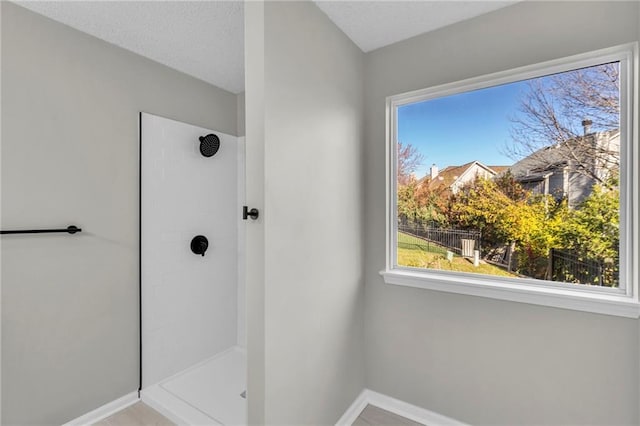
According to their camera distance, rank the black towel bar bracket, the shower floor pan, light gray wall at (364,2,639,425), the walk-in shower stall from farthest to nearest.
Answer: the walk-in shower stall, the shower floor pan, the black towel bar bracket, light gray wall at (364,2,639,425)

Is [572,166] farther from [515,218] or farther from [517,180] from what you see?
[515,218]

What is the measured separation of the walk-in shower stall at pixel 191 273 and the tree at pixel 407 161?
1446 millimetres

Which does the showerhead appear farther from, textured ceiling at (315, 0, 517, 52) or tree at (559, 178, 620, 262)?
tree at (559, 178, 620, 262)

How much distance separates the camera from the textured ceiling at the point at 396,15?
162 centimetres

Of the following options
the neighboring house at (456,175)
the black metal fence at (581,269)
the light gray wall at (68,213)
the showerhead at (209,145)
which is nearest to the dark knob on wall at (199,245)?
the light gray wall at (68,213)

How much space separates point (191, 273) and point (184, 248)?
22cm

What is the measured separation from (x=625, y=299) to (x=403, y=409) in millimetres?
1345

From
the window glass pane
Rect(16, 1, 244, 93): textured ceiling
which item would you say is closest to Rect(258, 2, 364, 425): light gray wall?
the window glass pane

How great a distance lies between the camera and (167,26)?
5.86ft

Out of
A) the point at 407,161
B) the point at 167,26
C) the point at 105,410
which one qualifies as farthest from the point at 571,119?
the point at 105,410

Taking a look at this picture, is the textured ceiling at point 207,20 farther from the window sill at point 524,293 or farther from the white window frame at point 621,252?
the window sill at point 524,293

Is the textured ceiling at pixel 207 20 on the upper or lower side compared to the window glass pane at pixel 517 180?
upper

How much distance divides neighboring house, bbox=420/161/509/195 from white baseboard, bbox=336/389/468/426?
1367 mm

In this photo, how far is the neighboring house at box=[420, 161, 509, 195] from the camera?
177cm
